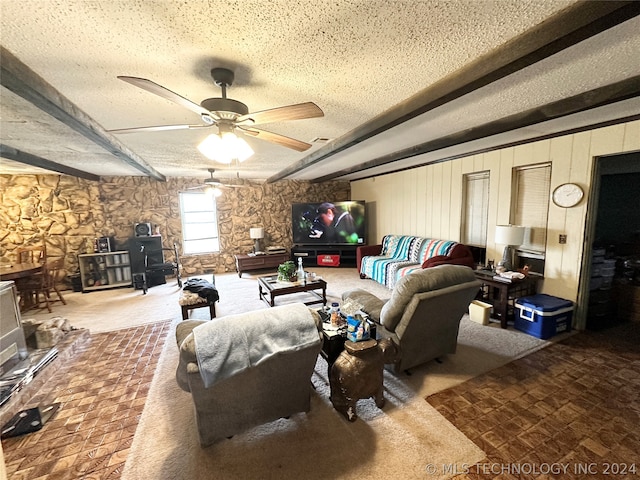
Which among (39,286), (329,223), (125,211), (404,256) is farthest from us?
(329,223)

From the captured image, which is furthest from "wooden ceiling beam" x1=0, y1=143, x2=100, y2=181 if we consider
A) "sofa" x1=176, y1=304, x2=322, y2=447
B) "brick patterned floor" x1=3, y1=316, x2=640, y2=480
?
"sofa" x1=176, y1=304, x2=322, y2=447

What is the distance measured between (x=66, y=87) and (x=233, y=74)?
3.81ft

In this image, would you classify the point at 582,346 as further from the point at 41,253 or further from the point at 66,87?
the point at 41,253

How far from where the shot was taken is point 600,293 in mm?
3400

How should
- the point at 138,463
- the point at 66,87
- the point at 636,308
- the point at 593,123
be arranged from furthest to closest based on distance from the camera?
the point at 636,308, the point at 593,123, the point at 66,87, the point at 138,463

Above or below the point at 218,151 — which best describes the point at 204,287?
below

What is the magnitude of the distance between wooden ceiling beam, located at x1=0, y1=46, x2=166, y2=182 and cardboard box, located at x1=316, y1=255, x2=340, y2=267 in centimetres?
462

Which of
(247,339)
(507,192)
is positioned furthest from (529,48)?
(507,192)

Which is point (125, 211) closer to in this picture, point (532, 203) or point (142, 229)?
point (142, 229)

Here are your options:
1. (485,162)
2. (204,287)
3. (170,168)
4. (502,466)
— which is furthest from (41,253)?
(485,162)

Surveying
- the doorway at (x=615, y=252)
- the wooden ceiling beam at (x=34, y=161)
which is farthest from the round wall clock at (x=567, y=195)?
the wooden ceiling beam at (x=34, y=161)

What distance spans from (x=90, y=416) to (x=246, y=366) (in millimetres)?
1485

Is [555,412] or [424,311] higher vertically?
[424,311]

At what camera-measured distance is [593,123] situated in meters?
2.75
